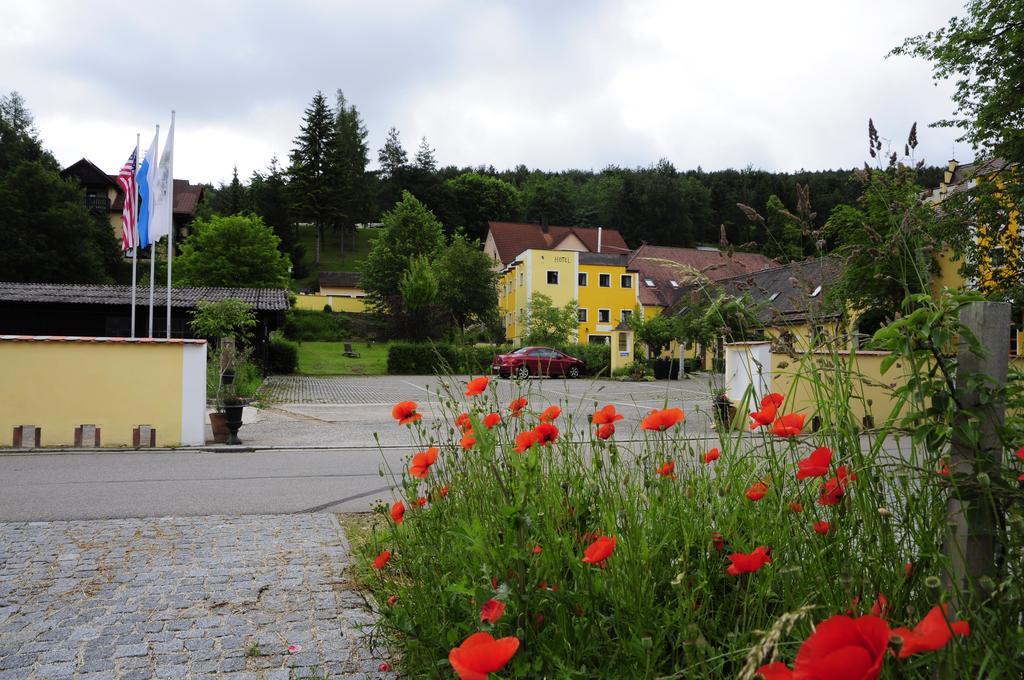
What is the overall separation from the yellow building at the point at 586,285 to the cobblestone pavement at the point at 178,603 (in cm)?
4359

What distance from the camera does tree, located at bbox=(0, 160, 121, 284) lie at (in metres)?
42.9

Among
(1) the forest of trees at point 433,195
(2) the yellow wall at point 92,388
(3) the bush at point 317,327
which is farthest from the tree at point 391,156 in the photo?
(2) the yellow wall at point 92,388

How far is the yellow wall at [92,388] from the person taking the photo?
10.6 metres

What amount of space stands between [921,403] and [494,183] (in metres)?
86.6

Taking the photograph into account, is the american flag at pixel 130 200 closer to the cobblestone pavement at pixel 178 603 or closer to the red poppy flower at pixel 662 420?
the cobblestone pavement at pixel 178 603

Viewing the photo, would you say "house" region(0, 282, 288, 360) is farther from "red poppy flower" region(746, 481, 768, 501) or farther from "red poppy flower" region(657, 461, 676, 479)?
"red poppy flower" region(746, 481, 768, 501)

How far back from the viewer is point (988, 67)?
1723cm

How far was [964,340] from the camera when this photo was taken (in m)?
1.51

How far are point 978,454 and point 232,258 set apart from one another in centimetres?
4935

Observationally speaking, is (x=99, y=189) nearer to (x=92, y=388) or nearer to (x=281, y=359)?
(x=281, y=359)

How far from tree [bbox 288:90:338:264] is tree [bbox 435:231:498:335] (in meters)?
35.6

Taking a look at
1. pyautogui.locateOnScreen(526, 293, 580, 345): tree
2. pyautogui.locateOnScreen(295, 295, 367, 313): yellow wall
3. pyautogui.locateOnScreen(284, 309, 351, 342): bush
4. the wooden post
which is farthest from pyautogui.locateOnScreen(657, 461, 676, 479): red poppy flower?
pyautogui.locateOnScreen(295, 295, 367, 313): yellow wall

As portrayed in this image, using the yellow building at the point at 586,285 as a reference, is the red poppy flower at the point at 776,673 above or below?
below

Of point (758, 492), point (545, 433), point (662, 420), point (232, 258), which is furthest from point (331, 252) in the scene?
point (758, 492)
